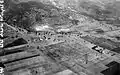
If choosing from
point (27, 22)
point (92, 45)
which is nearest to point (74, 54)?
point (92, 45)

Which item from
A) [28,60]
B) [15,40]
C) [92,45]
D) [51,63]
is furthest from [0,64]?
[92,45]

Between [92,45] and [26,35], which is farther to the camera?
[26,35]

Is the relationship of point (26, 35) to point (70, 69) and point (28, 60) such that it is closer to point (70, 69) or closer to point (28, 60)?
point (28, 60)

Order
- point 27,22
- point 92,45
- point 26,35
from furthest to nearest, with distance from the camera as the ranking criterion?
1. point 27,22
2. point 26,35
3. point 92,45

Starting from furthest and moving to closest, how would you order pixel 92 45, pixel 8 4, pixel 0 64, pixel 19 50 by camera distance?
pixel 8 4 < pixel 92 45 < pixel 19 50 < pixel 0 64

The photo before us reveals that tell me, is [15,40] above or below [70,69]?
above

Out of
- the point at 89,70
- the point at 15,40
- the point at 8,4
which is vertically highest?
the point at 8,4

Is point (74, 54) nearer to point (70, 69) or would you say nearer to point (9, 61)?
point (70, 69)

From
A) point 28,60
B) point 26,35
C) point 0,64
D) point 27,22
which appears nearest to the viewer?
point 0,64

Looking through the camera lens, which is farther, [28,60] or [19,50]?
[19,50]
